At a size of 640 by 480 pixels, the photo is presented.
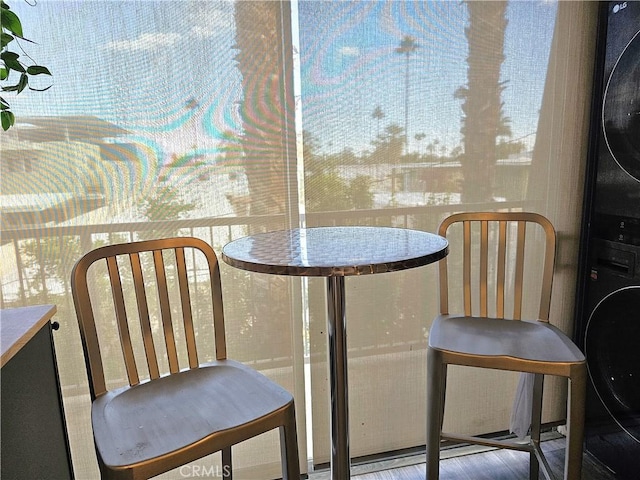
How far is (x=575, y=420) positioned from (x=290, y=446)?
2.84ft

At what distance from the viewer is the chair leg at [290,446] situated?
3.92ft

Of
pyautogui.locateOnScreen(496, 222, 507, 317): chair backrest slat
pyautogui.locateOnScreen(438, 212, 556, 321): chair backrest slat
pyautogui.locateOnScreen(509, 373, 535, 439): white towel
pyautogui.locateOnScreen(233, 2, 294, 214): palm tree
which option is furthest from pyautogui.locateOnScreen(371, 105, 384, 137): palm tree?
pyautogui.locateOnScreen(509, 373, 535, 439): white towel

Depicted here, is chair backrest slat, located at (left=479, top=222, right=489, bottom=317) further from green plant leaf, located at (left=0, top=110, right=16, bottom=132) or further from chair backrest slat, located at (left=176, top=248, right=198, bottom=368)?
green plant leaf, located at (left=0, top=110, right=16, bottom=132)

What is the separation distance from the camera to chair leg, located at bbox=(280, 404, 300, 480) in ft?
3.92

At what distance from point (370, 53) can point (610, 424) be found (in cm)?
188

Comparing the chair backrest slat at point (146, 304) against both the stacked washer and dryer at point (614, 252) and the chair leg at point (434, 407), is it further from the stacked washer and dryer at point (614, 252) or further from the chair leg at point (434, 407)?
the stacked washer and dryer at point (614, 252)

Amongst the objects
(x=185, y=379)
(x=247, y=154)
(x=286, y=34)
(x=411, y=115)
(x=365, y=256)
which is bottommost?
(x=185, y=379)

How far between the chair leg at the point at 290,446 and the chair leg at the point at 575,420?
33.1 inches

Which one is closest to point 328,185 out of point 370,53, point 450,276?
point 370,53

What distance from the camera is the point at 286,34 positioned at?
1.79 meters

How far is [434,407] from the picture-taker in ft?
4.99

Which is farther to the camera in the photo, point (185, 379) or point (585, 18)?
point (585, 18)

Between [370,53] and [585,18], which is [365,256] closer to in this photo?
[370,53]

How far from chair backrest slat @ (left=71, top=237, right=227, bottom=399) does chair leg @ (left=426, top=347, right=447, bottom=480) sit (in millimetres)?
683
